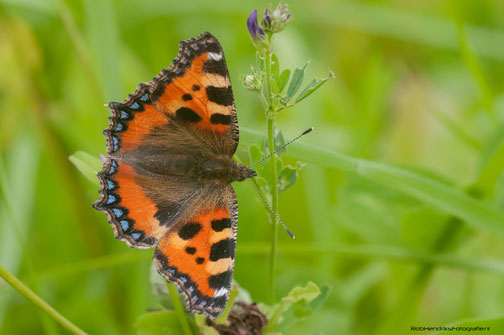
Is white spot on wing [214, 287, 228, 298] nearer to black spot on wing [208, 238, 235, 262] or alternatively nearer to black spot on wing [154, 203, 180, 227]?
black spot on wing [208, 238, 235, 262]

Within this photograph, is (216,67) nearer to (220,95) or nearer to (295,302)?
(220,95)

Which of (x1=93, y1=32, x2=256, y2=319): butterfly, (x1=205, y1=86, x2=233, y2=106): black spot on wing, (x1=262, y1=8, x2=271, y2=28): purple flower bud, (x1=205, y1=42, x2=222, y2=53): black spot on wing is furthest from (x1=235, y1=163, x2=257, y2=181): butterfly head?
(x1=262, y1=8, x2=271, y2=28): purple flower bud

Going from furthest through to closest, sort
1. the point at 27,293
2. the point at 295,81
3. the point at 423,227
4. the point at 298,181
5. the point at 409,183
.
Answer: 1. the point at 298,181
2. the point at 423,227
3. the point at 409,183
4. the point at 295,81
5. the point at 27,293

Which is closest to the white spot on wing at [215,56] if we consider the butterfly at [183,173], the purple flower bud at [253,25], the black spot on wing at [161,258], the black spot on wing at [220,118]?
the butterfly at [183,173]

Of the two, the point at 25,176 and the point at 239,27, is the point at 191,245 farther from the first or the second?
the point at 239,27

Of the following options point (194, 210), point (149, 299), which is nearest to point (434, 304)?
point (149, 299)

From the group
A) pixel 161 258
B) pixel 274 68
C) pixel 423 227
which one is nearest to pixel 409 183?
pixel 423 227
